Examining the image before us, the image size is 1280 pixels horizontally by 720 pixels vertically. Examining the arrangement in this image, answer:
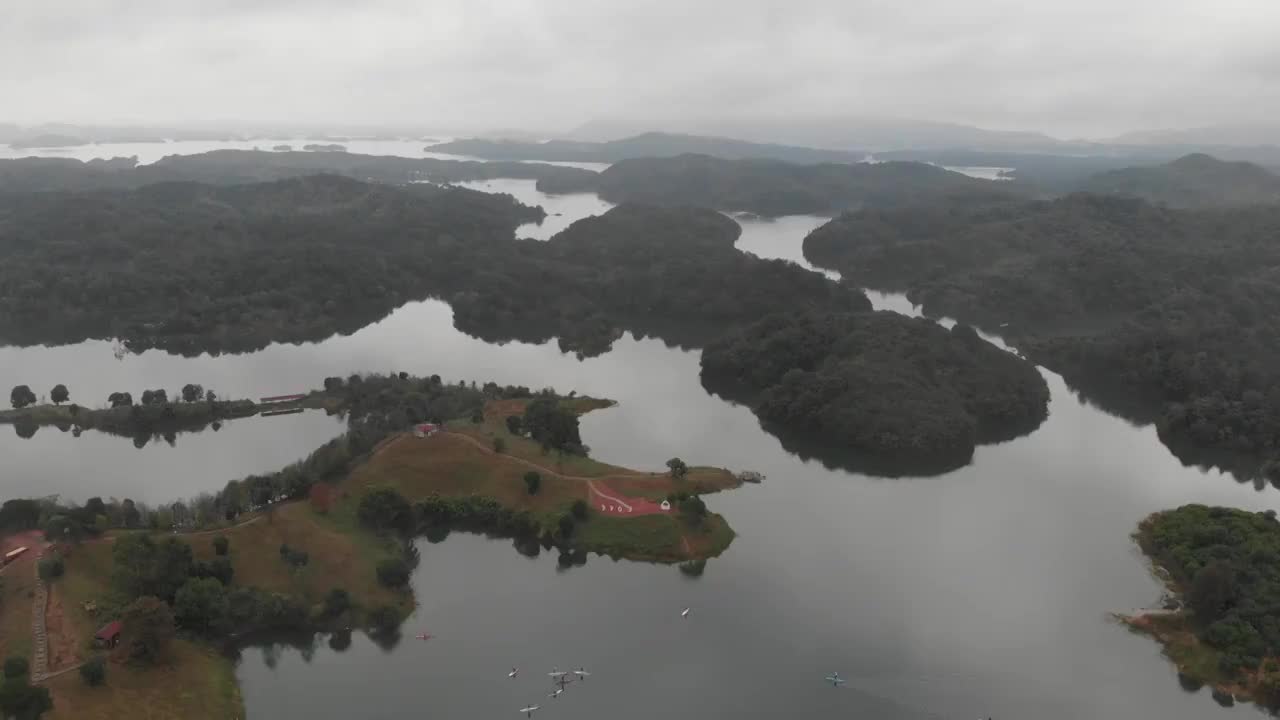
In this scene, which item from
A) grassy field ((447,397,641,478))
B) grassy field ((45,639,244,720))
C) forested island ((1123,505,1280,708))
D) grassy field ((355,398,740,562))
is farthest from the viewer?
grassy field ((447,397,641,478))

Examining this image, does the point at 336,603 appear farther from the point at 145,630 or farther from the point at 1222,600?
the point at 1222,600

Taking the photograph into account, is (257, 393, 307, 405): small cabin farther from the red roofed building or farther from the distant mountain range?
the distant mountain range

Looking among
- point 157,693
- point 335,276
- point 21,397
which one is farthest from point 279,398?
point 335,276

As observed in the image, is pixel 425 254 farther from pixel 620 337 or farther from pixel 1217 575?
pixel 1217 575

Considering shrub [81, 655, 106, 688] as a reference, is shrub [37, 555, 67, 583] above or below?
above

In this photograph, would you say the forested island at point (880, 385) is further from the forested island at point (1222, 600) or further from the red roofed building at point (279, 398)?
the red roofed building at point (279, 398)

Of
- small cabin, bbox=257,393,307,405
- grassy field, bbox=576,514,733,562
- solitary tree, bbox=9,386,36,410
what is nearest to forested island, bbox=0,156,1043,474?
grassy field, bbox=576,514,733,562

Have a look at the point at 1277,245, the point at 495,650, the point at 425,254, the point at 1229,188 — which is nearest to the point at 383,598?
the point at 495,650
